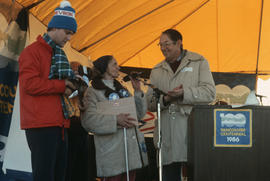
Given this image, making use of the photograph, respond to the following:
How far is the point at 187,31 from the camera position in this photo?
23.6 feet

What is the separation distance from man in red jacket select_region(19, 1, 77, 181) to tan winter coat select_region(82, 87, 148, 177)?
0.66 meters

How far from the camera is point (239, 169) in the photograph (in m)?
2.64

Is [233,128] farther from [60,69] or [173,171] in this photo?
[60,69]

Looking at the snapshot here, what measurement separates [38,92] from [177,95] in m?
1.29

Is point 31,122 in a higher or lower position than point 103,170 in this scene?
higher

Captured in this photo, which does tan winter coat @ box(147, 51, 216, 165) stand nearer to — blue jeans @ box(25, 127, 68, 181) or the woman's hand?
the woman's hand

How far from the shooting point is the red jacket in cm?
266

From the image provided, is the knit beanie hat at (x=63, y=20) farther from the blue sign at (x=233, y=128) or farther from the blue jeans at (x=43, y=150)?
the blue sign at (x=233, y=128)

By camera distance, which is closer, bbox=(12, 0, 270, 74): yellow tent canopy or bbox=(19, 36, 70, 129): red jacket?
bbox=(19, 36, 70, 129): red jacket

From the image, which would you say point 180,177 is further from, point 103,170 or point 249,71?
point 249,71

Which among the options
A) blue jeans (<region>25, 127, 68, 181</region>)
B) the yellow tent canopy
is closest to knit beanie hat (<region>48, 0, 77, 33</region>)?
blue jeans (<region>25, 127, 68, 181</region>)

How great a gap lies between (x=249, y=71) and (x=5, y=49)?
508 cm

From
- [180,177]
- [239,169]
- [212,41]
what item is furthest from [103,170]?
[212,41]

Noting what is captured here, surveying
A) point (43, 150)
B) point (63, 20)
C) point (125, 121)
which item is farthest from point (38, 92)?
point (125, 121)
